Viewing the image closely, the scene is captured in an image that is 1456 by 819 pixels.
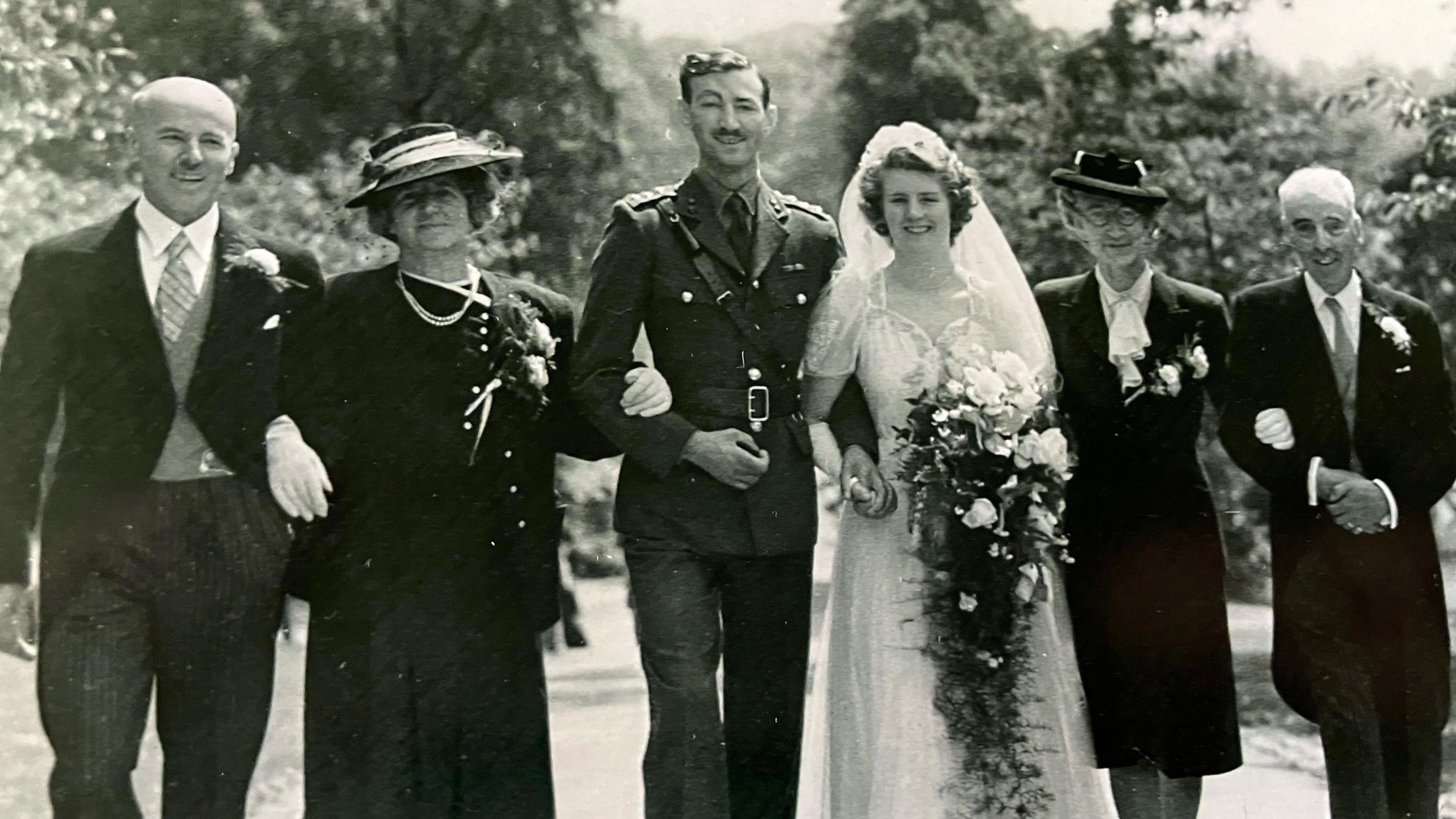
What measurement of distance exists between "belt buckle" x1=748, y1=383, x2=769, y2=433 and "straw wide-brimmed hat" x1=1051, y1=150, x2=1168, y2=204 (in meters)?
1.31

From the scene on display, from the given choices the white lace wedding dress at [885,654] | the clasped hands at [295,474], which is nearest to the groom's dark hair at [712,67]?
the white lace wedding dress at [885,654]

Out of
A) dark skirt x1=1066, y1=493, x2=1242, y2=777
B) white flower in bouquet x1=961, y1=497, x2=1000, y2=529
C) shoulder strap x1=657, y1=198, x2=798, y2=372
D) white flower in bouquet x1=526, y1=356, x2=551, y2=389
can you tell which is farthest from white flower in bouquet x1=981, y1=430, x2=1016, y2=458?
white flower in bouquet x1=526, y1=356, x2=551, y2=389

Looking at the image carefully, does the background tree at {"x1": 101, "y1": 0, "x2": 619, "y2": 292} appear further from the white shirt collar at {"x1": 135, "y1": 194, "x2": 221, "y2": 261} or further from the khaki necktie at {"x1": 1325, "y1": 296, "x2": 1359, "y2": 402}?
the khaki necktie at {"x1": 1325, "y1": 296, "x2": 1359, "y2": 402}

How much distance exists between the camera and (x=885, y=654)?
4566mm

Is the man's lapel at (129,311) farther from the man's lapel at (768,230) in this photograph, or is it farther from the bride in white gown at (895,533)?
the bride in white gown at (895,533)

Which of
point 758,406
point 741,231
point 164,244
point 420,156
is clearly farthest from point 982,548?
point 164,244

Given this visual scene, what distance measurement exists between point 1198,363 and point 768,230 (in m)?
1.58

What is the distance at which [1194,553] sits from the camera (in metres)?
4.82

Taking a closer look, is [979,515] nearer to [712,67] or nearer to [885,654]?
[885,654]

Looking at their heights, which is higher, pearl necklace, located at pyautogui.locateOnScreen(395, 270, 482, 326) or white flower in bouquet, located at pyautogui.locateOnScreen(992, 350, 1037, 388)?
pearl necklace, located at pyautogui.locateOnScreen(395, 270, 482, 326)

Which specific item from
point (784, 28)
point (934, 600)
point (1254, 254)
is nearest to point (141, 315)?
point (784, 28)

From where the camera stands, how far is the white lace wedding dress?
14.9 feet

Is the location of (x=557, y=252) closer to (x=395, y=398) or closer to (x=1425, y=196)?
(x=395, y=398)

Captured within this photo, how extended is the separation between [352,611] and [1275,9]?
3.88 meters
